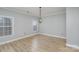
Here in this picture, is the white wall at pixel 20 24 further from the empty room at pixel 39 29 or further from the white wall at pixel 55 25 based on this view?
the white wall at pixel 55 25

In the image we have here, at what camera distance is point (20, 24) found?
5516mm

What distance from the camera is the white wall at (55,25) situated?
5808mm

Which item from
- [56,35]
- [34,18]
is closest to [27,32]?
[34,18]

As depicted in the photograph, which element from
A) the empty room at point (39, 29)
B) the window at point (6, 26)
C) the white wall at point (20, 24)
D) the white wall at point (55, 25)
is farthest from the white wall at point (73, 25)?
the window at point (6, 26)

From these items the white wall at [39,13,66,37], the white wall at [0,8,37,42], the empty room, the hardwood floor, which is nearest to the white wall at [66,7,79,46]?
the empty room

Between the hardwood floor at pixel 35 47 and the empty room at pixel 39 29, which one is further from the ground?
the empty room at pixel 39 29

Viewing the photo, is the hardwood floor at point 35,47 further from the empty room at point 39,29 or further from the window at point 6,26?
the window at point 6,26

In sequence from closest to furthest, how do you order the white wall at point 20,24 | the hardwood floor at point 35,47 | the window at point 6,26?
the hardwood floor at point 35,47 → the window at point 6,26 → the white wall at point 20,24

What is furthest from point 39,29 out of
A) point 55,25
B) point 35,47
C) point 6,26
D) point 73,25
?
point 73,25

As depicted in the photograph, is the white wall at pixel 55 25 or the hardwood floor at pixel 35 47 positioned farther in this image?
the white wall at pixel 55 25

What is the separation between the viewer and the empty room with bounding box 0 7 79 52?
11.0 feet

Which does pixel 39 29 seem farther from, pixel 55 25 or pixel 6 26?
pixel 6 26

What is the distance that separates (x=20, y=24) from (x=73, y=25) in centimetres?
375

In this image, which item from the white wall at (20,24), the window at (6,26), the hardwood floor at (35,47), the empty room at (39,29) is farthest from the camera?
the white wall at (20,24)
